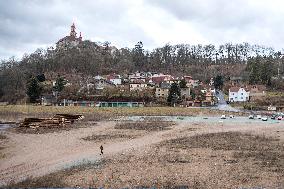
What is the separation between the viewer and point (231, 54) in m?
155

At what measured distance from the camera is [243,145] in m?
35.8

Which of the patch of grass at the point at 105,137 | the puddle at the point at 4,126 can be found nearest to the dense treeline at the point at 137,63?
the puddle at the point at 4,126

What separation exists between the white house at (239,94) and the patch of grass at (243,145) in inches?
2154

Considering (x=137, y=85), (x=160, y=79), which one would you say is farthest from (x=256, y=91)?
(x=137, y=85)

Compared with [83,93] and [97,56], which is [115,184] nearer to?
[83,93]

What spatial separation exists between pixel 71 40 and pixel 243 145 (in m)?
126

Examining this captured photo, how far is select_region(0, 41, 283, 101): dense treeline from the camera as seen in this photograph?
109688 mm

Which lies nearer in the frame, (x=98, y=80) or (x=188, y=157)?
(x=188, y=157)

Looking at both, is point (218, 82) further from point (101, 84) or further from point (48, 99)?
point (48, 99)

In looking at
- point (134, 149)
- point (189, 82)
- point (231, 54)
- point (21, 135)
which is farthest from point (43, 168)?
point (231, 54)

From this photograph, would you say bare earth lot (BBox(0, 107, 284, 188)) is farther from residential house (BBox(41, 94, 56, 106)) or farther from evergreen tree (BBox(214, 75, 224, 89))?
evergreen tree (BBox(214, 75, 224, 89))

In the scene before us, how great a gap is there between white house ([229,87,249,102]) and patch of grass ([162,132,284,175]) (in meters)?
54.7

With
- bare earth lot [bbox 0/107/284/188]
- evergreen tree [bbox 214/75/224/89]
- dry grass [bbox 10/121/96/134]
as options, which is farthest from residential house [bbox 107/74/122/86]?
bare earth lot [bbox 0/107/284/188]

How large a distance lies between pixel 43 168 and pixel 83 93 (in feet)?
241
